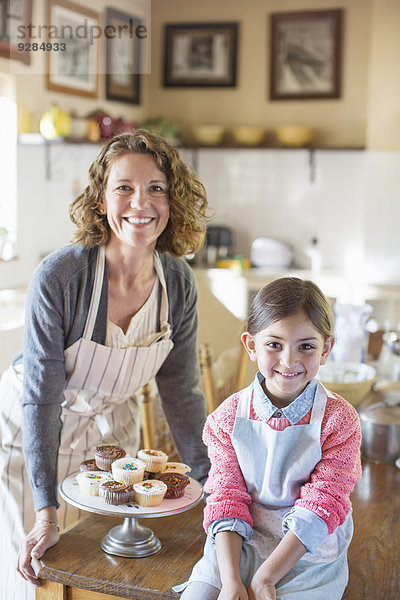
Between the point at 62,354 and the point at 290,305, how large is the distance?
59 centimetres

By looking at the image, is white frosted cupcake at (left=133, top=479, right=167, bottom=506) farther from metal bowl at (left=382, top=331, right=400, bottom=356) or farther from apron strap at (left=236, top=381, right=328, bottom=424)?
metal bowl at (left=382, top=331, right=400, bottom=356)

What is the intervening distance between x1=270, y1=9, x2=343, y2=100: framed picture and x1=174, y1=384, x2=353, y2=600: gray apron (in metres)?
4.16

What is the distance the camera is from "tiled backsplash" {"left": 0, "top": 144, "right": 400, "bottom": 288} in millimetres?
4547

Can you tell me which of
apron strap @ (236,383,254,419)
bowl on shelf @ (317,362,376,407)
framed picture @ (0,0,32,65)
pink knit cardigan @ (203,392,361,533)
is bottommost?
bowl on shelf @ (317,362,376,407)

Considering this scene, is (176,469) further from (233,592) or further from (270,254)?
(270,254)

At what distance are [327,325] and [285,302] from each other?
9cm

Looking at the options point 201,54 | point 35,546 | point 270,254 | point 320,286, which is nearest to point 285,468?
point 35,546

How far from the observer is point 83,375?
1670 millimetres

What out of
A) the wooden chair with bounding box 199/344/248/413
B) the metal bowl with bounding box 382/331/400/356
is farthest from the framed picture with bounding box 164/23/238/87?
the metal bowl with bounding box 382/331/400/356

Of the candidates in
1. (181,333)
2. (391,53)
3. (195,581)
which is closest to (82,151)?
(391,53)

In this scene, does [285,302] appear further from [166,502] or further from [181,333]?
[181,333]

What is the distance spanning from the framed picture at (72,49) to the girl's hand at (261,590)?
3.66 metres

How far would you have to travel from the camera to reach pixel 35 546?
1.34 meters

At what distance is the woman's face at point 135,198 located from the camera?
1.55m
